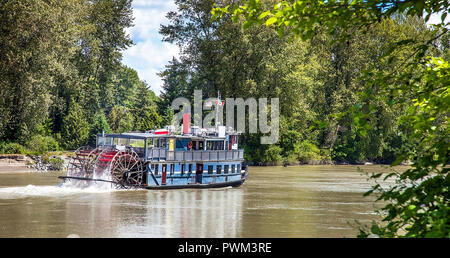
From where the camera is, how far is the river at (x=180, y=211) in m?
20.0

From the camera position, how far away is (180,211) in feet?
82.7

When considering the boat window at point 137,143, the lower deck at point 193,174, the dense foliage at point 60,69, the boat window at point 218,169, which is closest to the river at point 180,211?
the lower deck at point 193,174

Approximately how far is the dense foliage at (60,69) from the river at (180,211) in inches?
463

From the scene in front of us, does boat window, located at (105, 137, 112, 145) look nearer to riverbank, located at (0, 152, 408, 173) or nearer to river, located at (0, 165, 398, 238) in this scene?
river, located at (0, 165, 398, 238)

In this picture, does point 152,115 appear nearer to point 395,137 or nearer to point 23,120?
point 23,120

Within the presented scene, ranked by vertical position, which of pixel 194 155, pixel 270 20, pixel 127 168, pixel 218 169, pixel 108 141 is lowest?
pixel 218 169

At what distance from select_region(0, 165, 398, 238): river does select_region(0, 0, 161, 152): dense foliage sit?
1177 centimetres

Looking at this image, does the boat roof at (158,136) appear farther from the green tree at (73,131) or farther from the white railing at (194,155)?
the green tree at (73,131)

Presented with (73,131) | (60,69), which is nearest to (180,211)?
(60,69)

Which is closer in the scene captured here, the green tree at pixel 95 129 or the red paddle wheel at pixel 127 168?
the red paddle wheel at pixel 127 168

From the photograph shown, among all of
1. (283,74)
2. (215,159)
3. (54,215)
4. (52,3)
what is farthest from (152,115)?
(54,215)

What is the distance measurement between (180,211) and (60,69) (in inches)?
1144

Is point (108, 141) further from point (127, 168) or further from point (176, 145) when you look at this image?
point (176, 145)

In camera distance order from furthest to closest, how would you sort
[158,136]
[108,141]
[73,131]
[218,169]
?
[73,131], [218,169], [108,141], [158,136]
